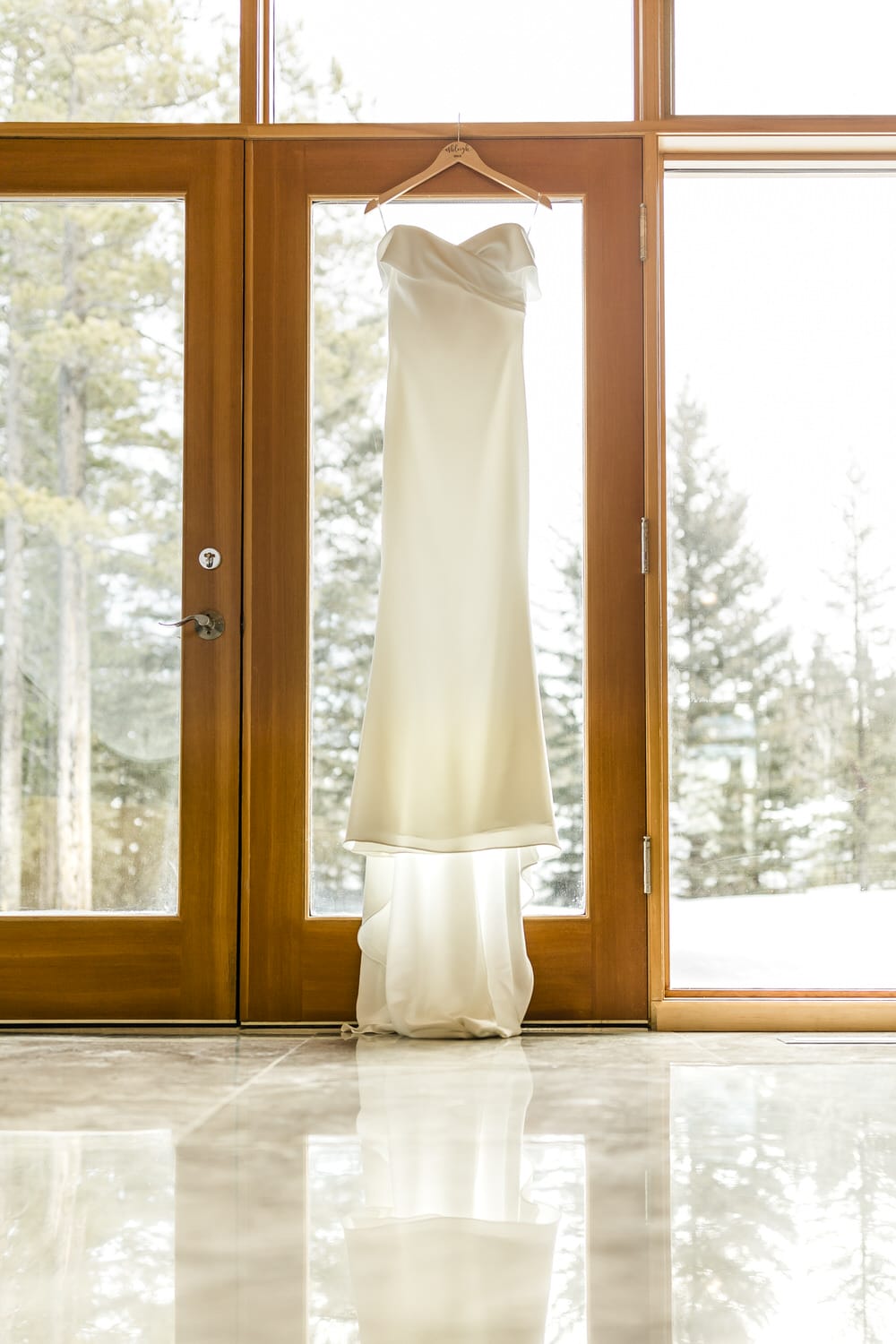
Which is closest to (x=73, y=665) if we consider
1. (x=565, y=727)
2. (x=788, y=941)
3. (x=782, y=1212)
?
(x=565, y=727)

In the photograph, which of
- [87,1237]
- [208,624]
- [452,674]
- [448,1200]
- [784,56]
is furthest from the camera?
[784,56]

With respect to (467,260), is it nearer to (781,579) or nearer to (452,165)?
(452,165)

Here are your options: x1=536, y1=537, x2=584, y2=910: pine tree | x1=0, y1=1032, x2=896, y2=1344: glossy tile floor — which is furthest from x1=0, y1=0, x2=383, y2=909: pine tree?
x1=0, y1=1032, x2=896, y2=1344: glossy tile floor

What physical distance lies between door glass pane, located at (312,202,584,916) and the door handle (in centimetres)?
21

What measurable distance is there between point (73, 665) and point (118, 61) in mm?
1385

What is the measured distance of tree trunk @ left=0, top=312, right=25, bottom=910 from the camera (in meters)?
2.46

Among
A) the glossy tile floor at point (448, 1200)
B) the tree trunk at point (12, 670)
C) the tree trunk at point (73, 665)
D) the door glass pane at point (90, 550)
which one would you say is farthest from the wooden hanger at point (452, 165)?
the glossy tile floor at point (448, 1200)

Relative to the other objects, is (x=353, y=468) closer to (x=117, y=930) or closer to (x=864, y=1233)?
(x=117, y=930)

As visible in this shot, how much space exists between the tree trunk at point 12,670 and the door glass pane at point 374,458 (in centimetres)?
66

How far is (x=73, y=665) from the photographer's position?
2.49 m

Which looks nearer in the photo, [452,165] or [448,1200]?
[448,1200]

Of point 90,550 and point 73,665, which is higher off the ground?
point 90,550

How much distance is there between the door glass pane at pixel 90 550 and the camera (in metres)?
2.46

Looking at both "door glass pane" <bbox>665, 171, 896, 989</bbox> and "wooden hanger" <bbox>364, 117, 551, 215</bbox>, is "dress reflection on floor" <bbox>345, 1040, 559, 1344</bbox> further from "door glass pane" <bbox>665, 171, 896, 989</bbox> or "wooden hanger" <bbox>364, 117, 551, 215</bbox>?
"wooden hanger" <bbox>364, 117, 551, 215</bbox>
